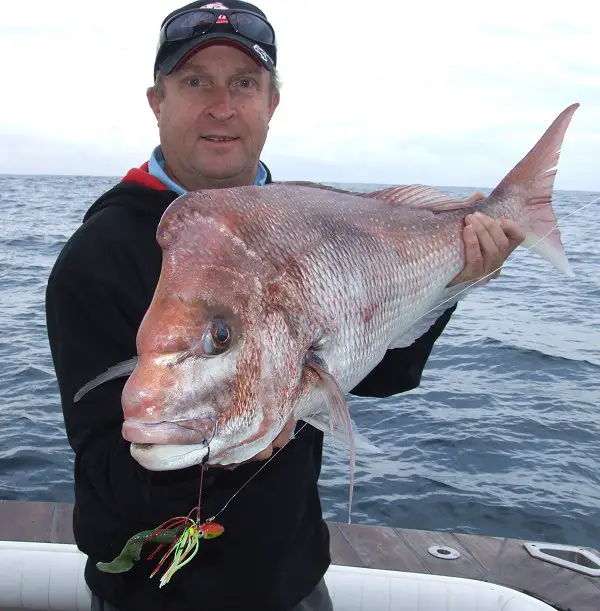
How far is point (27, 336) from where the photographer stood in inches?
440

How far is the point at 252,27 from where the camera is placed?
92.4 inches

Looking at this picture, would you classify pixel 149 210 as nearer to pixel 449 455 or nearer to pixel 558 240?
pixel 558 240

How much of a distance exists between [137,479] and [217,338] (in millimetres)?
586

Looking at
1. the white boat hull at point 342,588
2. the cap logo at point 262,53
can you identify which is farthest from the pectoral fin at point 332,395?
the white boat hull at point 342,588

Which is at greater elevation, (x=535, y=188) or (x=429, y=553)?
(x=535, y=188)

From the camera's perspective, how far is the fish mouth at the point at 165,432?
1399mm

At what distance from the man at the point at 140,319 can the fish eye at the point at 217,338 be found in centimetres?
52

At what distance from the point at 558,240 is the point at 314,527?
1484 millimetres

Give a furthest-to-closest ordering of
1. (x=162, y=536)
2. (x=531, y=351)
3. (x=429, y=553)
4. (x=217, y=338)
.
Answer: (x=531, y=351), (x=429, y=553), (x=162, y=536), (x=217, y=338)

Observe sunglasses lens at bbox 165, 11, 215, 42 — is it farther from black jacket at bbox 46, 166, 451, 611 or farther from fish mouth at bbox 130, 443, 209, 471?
fish mouth at bbox 130, 443, 209, 471

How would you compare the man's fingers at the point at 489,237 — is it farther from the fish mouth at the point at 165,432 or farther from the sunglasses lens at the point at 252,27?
the fish mouth at the point at 165,432

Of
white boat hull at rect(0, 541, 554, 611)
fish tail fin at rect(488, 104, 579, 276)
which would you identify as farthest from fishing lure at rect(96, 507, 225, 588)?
white boat hull at rect(0, 541, 554, 611)

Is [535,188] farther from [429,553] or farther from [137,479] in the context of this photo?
[429,553]

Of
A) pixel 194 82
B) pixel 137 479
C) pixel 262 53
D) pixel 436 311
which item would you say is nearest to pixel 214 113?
pixel 194 82
